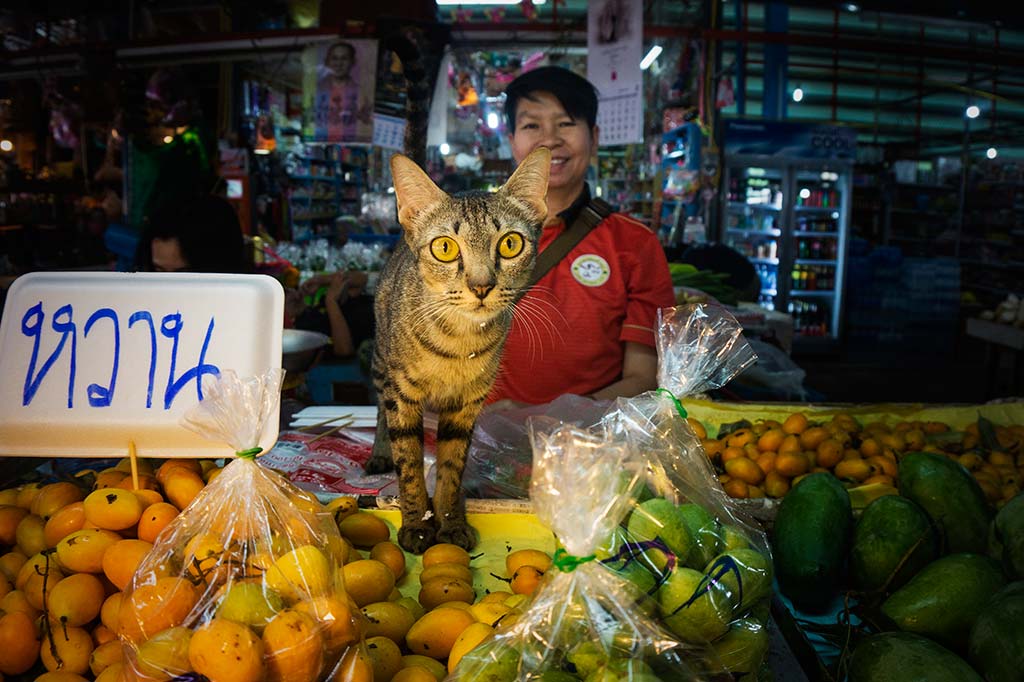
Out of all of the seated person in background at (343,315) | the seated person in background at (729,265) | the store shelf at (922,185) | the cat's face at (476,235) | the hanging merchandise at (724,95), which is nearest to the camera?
the cat's face at (476,235)

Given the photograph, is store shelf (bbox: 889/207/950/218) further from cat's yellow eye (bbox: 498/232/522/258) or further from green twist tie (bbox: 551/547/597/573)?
green twist tie (bbox: 551/547/597/573)

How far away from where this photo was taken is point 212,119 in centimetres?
771

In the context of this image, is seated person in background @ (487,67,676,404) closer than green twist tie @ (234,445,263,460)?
No

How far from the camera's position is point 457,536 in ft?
4.56

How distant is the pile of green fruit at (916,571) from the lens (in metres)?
0.95

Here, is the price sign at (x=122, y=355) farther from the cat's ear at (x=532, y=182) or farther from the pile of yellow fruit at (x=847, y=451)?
the pile of yellow fruit at (x=847, y=451)

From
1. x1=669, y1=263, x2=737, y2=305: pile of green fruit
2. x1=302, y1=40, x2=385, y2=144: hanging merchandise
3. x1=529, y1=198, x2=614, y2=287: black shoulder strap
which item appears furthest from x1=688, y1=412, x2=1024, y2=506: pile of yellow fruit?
x1=302, y1=40, x2=385, y2=144: hanging merchandise

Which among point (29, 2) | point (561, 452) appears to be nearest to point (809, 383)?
point (561, 452)

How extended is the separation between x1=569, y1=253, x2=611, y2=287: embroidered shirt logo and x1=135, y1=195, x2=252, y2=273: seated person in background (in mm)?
1654

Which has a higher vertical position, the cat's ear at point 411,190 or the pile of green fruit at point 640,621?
the cat's ear at point 411,190

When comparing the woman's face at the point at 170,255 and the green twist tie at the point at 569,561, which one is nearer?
the green twist tie at the point at 569,561

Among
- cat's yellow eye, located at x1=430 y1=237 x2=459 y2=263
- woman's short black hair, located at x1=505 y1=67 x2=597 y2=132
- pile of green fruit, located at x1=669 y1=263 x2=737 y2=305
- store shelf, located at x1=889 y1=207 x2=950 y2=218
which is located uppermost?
store shelf, located at x1=889 y1=207 x2=950 y2=218

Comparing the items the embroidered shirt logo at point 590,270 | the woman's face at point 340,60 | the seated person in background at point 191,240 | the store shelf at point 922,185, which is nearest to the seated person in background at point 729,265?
the woman's face at point 340,60

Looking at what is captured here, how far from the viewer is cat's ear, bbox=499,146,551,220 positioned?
1343mm
